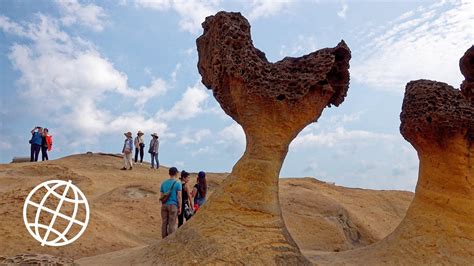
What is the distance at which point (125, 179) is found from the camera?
13.3m

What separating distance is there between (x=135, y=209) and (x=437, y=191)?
672cm

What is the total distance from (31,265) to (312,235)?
6.00m

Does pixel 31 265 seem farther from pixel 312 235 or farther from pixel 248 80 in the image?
pixel 312 235

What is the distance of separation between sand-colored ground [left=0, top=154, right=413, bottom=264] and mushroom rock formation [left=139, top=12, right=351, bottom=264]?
1.72 meters

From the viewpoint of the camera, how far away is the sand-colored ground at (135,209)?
7.59 m

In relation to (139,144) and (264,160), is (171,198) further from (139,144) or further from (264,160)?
(139,144)

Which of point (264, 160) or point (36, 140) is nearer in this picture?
point (264, 160)

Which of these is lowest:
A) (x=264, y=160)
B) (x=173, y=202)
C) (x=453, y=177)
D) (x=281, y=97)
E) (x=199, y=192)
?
(x=173, y=202)
